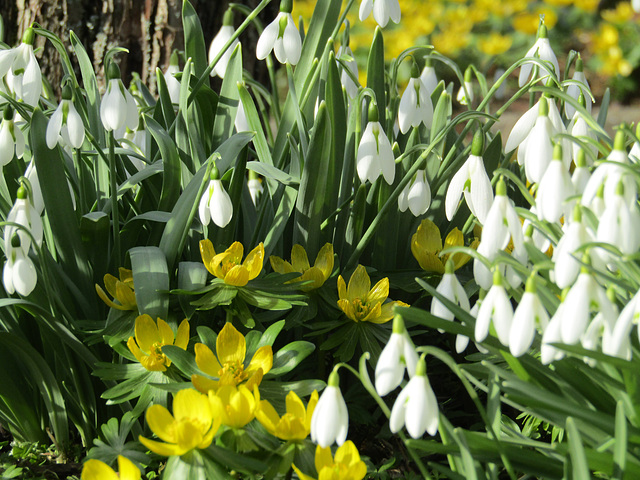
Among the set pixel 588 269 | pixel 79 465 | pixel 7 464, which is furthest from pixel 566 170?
pixel 7 464

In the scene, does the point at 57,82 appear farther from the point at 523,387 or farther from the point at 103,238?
the point at 523,387

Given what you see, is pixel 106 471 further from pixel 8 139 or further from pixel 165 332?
pixel 8 139

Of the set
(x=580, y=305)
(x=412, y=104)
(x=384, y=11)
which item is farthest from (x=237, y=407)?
(x=384, y=11)

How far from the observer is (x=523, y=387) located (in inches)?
46.4

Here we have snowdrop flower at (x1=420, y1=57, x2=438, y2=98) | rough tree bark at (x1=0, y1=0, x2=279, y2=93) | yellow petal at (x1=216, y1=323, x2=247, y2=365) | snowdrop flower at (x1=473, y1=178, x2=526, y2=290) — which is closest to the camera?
snowdrop flower at (x1=473, y1=178, x2=526, y2=290)

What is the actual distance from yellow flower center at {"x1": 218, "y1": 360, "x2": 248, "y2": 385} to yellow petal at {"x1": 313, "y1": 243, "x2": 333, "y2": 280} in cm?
36

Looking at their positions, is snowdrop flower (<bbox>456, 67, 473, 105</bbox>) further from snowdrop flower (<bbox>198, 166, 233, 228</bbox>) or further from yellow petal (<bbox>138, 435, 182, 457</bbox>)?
yellow petal (<bbox>138, 435, 182, 457</bbox>)

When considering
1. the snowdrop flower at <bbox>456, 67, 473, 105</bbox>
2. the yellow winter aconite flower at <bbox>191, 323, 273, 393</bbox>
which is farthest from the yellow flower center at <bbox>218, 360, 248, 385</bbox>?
the snowdrop flower at <bbox>456, 67, 473, 105</bbox>

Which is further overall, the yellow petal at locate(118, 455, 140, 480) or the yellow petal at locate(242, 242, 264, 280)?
the yellow petal at locate(242, 242, 264, 280)

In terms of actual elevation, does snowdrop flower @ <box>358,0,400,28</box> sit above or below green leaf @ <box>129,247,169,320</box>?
above

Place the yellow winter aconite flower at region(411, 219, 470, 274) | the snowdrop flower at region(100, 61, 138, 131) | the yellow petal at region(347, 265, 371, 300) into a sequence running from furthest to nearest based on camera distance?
the yellow winter aconite flower at region(411, 219, 470, 274), the yellow petal at region(347, 265, 371, 300), the snowdrop flower at region(100, 61, 138, 131)

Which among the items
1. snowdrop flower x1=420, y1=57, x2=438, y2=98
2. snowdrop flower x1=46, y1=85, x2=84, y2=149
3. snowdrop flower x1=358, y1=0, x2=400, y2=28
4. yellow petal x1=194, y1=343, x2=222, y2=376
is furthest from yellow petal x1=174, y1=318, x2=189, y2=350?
snowdrop flower x1=420, y1=57, x2=438, y2=98

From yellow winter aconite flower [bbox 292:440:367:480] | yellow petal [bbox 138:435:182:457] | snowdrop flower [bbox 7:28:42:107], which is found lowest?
yellow winter aconite flower [bbox 292:440:367:480]

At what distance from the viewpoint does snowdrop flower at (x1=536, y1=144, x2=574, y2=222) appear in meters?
1.18
